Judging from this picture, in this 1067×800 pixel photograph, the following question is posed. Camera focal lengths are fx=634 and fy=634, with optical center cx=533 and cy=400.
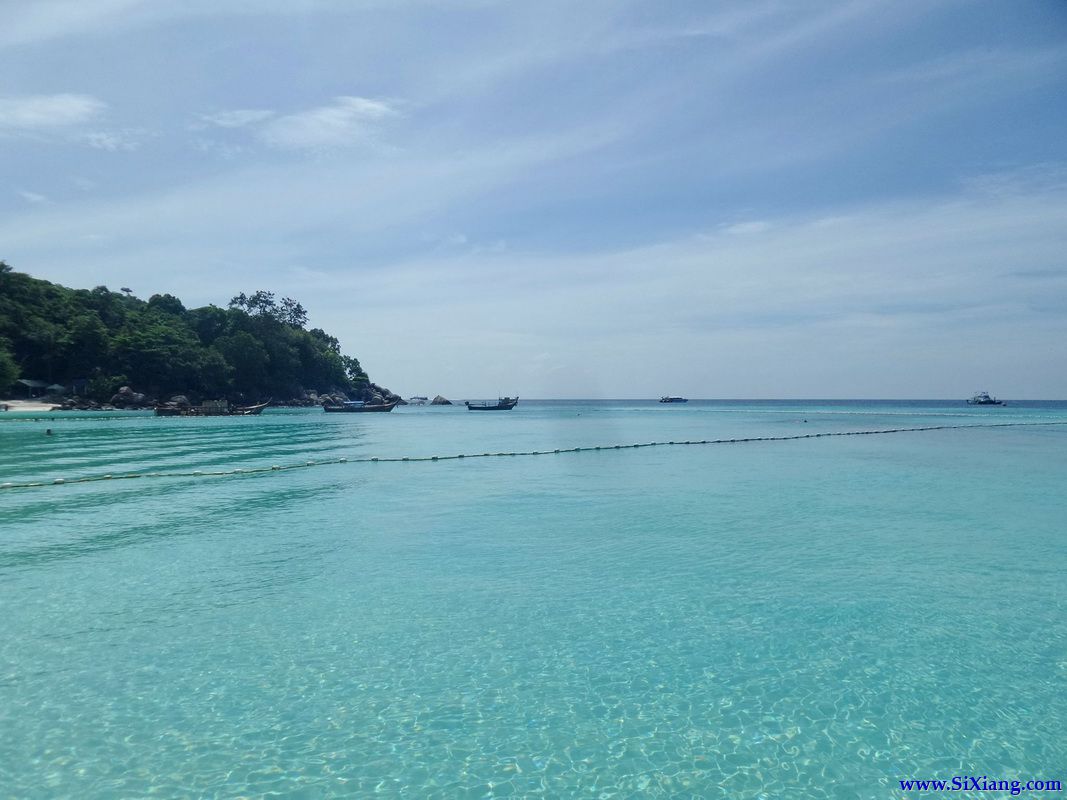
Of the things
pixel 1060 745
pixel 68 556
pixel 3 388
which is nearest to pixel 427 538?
pixel 68 556

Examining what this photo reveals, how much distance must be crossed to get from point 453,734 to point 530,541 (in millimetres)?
7267

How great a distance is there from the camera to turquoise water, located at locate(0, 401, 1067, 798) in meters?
5.07

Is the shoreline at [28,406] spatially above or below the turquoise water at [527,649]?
above

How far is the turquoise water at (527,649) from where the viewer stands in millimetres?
5074

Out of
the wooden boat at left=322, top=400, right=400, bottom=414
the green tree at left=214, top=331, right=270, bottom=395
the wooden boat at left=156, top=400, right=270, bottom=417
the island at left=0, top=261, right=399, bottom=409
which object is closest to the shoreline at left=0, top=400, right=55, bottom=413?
the island at left=0, top=261, right=399, bottom=409

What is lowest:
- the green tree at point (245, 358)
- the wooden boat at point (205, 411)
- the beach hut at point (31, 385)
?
the wooden boat at point (205, 411)

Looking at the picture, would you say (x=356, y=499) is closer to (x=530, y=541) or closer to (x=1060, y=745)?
(x=530, y=541)

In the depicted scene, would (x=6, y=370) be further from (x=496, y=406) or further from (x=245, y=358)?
Result: (x=496, y=406)

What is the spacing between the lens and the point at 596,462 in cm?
2781

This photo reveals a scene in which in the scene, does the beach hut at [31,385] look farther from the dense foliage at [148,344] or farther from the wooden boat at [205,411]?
the wooden boat at [205,411]

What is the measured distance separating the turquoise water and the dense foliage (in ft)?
243

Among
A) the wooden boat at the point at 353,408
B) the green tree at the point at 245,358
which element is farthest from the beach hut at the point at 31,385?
the wooden boat at the point at 353,408

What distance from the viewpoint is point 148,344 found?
280ft

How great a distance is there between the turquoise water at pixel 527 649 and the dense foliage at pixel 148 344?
74.1m
